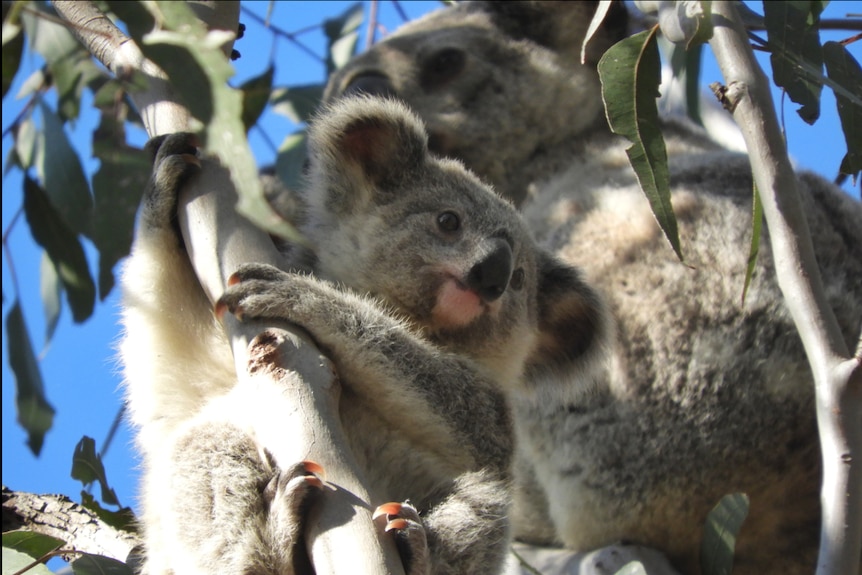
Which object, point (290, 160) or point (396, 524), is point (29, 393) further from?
point (396, 524)

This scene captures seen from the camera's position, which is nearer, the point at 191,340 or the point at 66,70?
the point at 191,340

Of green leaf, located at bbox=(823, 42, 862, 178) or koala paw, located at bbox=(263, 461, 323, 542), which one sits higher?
green leaf, located at bbox=(823, 42, 862, 178)

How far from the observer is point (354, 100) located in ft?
8.19

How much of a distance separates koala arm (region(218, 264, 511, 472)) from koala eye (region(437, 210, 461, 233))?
24 centimetres

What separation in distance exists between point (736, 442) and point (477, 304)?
3.76 feet

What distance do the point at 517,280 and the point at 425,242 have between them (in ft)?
0.87

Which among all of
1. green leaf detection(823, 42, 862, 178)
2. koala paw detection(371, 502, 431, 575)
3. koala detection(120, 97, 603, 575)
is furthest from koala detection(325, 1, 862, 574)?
koala paw detection(371, 502, 431, 575)

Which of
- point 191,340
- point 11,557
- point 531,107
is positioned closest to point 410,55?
point 531,107

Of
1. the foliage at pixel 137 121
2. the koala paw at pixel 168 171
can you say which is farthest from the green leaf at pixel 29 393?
the koala paw at pixel 168 171

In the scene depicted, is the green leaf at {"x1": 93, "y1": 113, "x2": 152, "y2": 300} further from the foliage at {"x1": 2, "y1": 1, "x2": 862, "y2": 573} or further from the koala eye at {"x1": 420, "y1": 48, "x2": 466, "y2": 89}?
the koala eye at {"x1": 420, "y1": 48, "x2": 466, "y2": 89}

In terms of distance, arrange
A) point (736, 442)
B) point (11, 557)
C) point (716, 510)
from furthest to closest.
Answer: point (736, 442) < point (716, 510) < point (11, 557)

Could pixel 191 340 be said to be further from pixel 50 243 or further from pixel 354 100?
pixel 50 243

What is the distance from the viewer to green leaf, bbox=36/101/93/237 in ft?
9.08

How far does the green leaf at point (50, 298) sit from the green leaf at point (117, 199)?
152 cm
